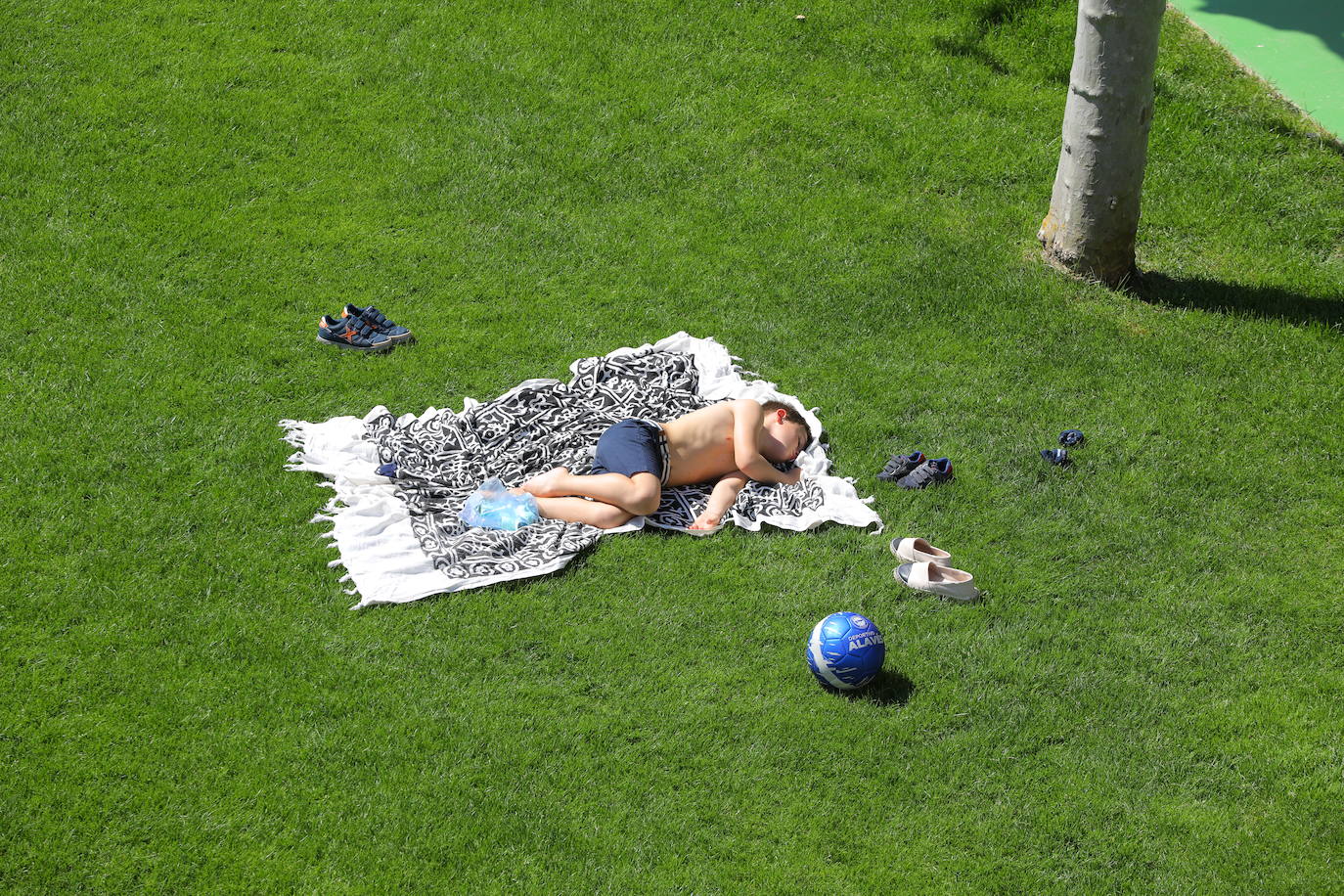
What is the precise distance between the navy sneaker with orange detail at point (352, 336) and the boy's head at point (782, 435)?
2733mm

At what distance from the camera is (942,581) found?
20.9 feet

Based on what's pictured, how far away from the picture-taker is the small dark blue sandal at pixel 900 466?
23.8 feet

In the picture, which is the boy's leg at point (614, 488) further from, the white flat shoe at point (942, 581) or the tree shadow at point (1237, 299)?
the tree shadow at point (1237, 299)

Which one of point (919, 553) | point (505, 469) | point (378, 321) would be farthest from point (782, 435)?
Result: point (378, 321)

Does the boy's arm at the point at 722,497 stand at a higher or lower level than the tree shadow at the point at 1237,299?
lower

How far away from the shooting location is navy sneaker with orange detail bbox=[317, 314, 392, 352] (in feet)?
26.7

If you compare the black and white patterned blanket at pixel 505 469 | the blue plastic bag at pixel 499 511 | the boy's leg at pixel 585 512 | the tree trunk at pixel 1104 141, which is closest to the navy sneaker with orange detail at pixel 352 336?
the black and white patterned blanket at pixel 505 469

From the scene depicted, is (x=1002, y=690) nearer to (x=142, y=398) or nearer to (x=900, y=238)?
(x=900, y=238)

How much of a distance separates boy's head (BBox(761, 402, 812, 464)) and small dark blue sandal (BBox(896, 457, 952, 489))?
66cm

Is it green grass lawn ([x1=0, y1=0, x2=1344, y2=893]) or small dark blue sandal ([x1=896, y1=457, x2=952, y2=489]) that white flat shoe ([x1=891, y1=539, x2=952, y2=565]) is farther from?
small dark blue sandal ([x1=896, y1=457, x2=952, y2=489])

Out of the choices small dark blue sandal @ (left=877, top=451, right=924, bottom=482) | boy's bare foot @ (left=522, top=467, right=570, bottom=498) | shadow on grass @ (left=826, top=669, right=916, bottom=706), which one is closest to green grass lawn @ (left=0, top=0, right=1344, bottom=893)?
shadow on grass @ (left=826, top=669, right=916, bottom=706)

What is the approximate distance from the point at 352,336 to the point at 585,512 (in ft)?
8.21

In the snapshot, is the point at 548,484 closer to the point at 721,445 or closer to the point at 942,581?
the point at 721,445

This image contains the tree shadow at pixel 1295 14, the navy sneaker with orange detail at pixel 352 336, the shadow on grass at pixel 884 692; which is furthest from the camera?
the tree shadow at pixel 1295 14
